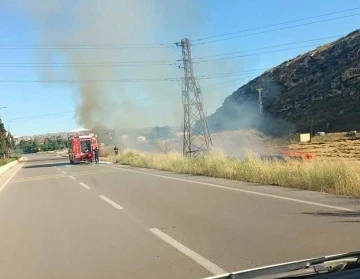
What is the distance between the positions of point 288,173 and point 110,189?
5953 mm

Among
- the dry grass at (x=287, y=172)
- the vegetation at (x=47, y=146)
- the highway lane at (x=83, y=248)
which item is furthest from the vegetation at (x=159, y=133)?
the highway lane at (x=83, y=248)

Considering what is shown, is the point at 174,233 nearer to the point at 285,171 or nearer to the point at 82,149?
the point at 285,171

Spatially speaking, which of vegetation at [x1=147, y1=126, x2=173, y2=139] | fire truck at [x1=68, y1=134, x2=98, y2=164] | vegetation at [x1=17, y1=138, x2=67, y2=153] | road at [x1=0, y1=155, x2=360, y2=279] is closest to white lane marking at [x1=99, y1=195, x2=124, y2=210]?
road at [x1=0, y1=155, x2=360, y2=279]

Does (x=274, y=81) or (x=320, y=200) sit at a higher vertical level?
(x=274, y=81)

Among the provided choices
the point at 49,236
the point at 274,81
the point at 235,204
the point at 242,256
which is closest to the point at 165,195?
the point at 235,204

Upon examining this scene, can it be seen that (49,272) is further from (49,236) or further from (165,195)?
(165,195)

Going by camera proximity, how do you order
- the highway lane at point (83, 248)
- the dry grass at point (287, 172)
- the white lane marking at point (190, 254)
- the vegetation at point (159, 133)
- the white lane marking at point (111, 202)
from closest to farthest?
1. the white lane marking at point (190, 254)
2. the highway lane at point (83, 248)
3. the white lane marking at point (111, 202)
4. the dry grass at point (287, 172)
5. the vegetation at point (159, 133)

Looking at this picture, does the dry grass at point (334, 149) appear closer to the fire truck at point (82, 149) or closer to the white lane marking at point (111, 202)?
the white lane marking at point (111, 202)

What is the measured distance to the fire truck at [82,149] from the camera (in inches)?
1811

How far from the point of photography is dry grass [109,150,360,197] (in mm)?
12209

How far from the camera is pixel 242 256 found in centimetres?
607

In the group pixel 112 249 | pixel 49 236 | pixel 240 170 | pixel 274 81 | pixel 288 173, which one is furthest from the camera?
pixel 274 81

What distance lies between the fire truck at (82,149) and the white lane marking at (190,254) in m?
38.6

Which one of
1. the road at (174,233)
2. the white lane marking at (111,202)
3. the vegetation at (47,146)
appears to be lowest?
the vegetation at (47,146)
